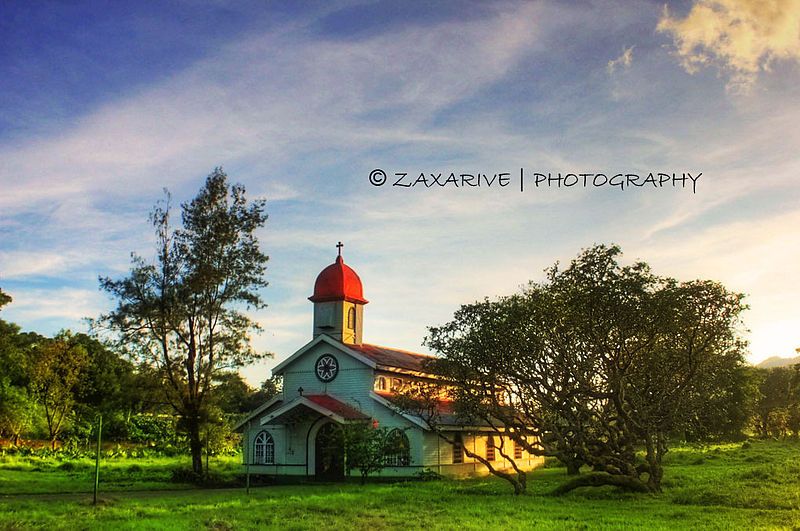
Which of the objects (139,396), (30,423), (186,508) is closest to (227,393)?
(139,396)

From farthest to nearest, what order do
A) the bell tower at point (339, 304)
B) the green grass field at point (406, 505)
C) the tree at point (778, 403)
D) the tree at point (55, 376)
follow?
the tree at point (778, 403) < the tree at point (55, 376) < the bell tower at point (339, 304) < the green grass field at point (406, 505)

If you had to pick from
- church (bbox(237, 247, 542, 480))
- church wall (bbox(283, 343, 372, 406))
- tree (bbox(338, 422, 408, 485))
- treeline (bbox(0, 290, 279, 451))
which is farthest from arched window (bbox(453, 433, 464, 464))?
treeline (bbox(0, 290, 279, 451))

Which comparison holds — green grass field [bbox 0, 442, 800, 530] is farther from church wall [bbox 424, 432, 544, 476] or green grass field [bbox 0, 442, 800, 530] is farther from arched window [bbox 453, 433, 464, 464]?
arched window [bbox 453, 433, 464, 464]

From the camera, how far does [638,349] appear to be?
27609mm

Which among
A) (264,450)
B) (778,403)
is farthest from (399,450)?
(778,403)

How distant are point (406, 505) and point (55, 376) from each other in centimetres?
4123

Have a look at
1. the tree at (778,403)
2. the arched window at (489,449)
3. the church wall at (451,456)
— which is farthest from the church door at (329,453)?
the tree at (778,403)

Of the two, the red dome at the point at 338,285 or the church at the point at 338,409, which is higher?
the red dome at the point at 338,285

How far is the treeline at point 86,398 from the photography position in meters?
36.2

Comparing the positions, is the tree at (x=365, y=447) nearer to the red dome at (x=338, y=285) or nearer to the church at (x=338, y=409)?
the church at (x=338, y=409)

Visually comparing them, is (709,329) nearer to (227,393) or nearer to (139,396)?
(227,393)

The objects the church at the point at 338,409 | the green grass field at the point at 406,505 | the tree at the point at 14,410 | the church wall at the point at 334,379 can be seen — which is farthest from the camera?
the tree at the point at 14,410

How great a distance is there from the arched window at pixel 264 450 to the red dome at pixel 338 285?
333 inches

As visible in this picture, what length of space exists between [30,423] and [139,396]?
85.7 feet
